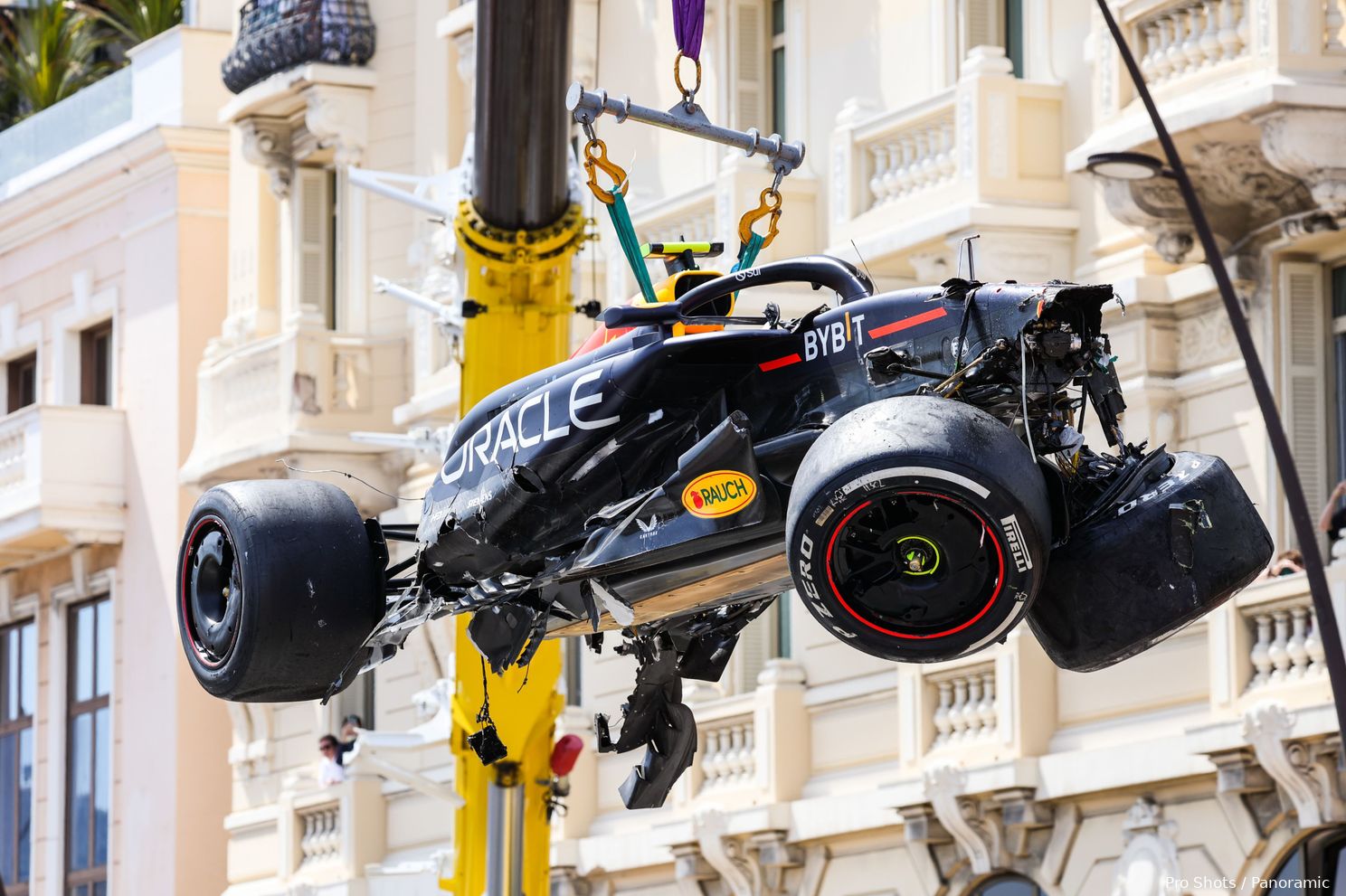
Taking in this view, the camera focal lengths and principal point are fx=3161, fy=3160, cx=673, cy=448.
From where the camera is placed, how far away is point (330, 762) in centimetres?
3030

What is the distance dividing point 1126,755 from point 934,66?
20.2 ft

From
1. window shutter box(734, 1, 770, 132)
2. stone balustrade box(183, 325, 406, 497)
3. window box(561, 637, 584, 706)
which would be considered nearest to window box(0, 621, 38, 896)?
stone balustrade box(183, 325, 406, 497)

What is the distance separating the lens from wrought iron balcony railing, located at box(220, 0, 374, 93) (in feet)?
106

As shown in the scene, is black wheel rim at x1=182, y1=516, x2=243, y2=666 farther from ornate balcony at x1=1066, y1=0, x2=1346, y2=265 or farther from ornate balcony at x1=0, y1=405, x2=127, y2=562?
ornate balcony at x1=0, y1=405, x2=127, y2=562

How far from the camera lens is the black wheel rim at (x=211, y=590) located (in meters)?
10.4

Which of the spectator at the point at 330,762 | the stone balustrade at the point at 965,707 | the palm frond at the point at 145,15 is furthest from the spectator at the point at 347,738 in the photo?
the palm frond at the point at 145,15

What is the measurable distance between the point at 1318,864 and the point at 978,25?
25.2 ft

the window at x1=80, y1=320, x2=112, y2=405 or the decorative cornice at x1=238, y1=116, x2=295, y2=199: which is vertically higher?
the decorative cornice at x1=238, y1=116, x2=295, y2=199

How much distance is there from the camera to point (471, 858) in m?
16.6

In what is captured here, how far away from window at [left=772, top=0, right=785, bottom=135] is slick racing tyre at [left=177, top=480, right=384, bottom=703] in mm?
16541

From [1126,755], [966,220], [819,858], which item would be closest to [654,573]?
[1126,755]

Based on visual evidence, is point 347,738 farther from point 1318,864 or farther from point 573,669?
point 1318,864

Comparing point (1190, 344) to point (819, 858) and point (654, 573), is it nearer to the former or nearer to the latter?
point (819, 858)

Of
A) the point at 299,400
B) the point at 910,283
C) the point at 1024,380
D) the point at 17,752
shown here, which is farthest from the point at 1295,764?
the point at 17,752
